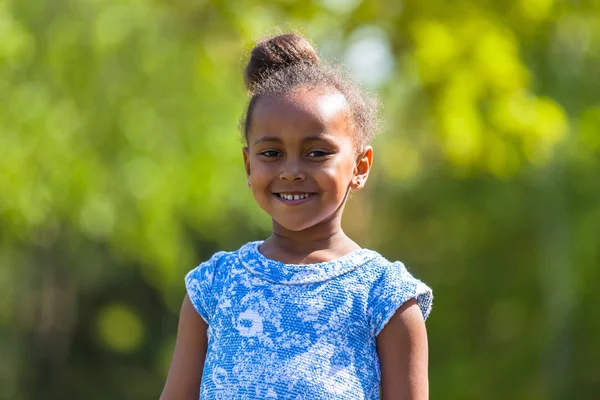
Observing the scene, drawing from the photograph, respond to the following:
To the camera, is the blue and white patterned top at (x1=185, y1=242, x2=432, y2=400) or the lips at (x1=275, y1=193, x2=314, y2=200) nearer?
the blue and white patterned top at (x1=185, y1=242, x2=432, y2=400)

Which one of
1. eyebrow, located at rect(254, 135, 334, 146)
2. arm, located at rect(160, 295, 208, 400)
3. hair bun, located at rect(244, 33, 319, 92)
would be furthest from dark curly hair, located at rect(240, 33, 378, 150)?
arm, located at rect(160, 295, 208, 400)

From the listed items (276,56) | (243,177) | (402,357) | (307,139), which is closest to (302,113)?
(307,139)

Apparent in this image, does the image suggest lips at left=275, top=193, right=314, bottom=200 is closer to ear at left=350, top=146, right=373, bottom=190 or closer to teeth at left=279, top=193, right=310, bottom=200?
teeth at left=279, top=193, right=310, bottom=200

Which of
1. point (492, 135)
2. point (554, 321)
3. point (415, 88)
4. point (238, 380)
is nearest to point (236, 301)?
point (238, 380)

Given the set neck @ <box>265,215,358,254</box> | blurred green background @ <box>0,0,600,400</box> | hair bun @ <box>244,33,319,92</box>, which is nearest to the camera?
neck @ <box>265,215,358,254</box>

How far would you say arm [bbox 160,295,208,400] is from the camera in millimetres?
2721

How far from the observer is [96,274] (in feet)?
46.1

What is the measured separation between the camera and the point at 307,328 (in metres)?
2.51

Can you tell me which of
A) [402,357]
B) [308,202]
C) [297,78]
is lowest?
[402,357]

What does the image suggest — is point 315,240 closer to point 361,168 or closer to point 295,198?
point 295,198

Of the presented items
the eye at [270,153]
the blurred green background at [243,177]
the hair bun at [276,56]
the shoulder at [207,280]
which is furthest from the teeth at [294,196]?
the blurred green background at [243,177]

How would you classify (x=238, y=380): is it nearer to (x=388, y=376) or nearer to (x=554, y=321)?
(x=388, y=376)

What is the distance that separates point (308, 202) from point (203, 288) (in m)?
0.37

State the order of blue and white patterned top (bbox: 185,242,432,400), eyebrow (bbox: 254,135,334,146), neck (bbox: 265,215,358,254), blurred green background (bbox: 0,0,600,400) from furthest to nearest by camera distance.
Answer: blurred green background (bbox: 0,0,600,400) < neck (bbox: 265,215,358,254) < eyebrow (bbox: 254,135,334,146) < blue and white patterned top (bbox: 185,242,432,400)
